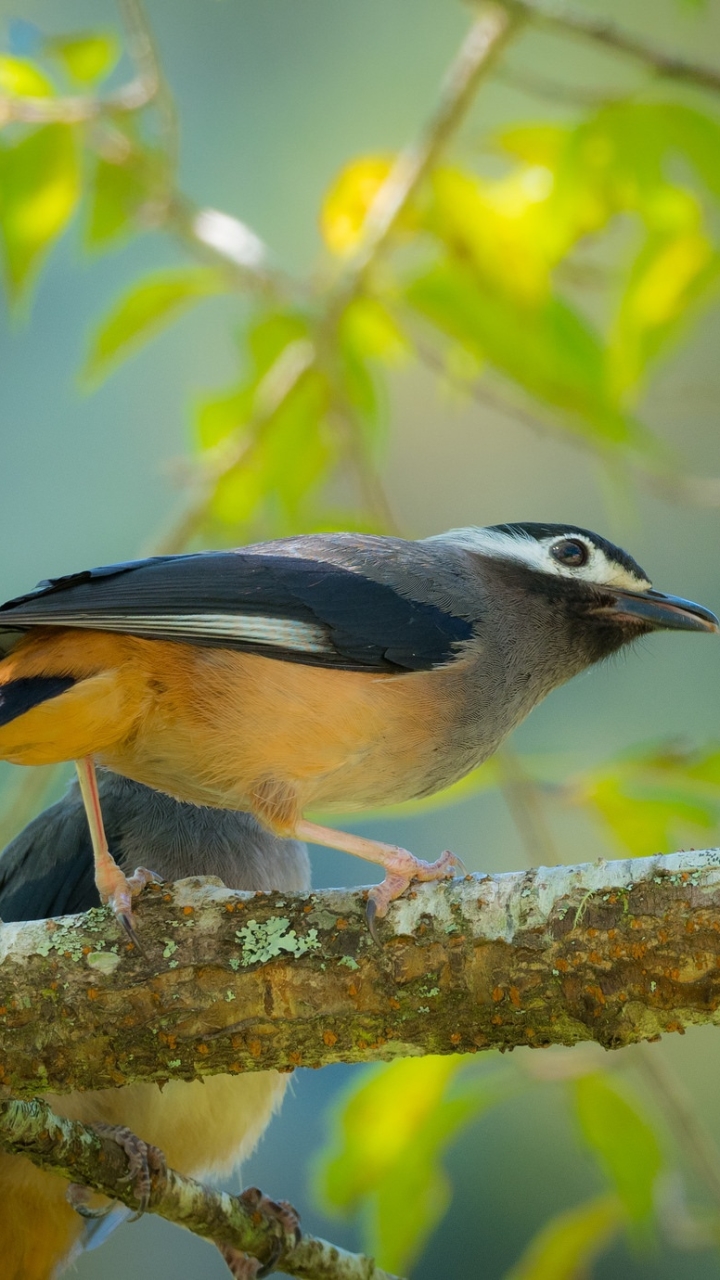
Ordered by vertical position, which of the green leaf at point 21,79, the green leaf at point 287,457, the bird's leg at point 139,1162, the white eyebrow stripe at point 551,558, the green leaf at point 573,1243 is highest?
the green leaf at point 21,79

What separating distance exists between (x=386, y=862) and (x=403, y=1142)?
1.18 m

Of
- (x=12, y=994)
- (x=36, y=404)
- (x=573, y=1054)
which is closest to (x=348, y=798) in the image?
(x=12, y=994)

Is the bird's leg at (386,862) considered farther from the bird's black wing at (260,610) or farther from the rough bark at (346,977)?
the bird's black wing at (260,610)

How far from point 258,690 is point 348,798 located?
1.14 feet

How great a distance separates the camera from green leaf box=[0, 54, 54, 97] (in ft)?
11.9

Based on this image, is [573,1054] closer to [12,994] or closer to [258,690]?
[258,690]

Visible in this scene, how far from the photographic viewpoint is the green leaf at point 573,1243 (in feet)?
12.7

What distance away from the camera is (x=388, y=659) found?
3.05 m

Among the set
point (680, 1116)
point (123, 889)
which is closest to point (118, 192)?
point (123, 889)

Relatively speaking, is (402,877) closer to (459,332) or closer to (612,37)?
(459,332)

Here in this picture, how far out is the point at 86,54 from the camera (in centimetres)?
350

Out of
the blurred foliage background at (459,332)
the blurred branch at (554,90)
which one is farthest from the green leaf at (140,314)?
the blurred branch at (554,90)

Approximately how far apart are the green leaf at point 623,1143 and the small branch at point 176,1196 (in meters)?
0.74

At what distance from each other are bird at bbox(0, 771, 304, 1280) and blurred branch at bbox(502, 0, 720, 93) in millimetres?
2270
